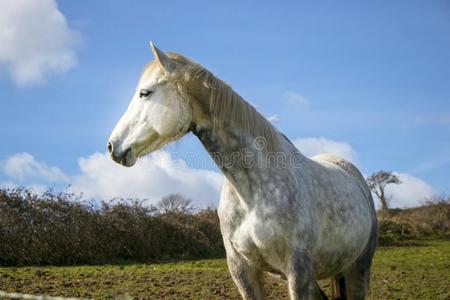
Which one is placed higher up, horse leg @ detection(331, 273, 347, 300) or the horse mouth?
the horse mouth

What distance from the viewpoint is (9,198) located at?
45.7 ft

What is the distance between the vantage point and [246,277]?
151 inches

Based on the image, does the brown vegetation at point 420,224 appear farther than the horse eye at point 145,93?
Yes

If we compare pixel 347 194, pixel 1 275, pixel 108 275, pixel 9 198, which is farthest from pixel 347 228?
pixel 9 198

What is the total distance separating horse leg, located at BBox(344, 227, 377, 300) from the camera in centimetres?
494

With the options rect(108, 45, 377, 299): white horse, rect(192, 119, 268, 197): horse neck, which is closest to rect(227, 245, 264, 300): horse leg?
rect(108, 45, 377, 299): white horse

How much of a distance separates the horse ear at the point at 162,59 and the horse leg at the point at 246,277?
1514 mm

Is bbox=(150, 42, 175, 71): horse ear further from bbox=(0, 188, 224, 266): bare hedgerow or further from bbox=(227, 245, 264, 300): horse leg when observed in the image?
bbox=(0, 188, 224, 266): bare hedgerow

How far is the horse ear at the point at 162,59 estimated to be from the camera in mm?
3650

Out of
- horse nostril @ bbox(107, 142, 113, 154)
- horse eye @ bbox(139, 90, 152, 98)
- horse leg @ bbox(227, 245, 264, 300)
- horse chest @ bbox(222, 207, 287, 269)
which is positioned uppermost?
horse eye @ bbox(139, 90, 152, 98)

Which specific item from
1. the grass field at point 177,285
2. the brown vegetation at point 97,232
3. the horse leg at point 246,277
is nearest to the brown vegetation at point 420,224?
the brown vegetation at point 97,232

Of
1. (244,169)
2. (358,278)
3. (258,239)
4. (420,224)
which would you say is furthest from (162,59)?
(420,224)

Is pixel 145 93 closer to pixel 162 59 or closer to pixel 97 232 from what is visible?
pixel 162 59

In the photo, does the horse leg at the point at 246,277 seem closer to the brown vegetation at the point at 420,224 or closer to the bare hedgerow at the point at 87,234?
the bare hedgerow at the point at 87,234
